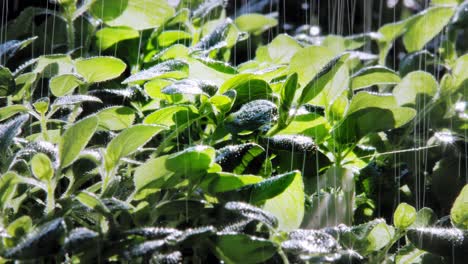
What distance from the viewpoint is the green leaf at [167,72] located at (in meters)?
0.68

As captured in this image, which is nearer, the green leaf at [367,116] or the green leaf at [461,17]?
the green leaf at [367,116]

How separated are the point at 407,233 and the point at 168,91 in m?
0.26

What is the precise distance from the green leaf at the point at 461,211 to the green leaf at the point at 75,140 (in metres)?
0.36

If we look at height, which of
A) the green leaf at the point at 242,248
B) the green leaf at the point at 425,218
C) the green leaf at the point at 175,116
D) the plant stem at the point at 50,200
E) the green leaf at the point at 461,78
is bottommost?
the green leaf at the point at 425,218

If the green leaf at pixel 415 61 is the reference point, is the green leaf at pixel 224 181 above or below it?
above

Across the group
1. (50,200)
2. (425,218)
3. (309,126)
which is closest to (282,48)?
(309,126)

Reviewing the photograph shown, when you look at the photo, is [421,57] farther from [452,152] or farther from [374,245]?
[374,245]

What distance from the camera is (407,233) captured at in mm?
672

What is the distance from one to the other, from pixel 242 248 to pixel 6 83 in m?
0.31

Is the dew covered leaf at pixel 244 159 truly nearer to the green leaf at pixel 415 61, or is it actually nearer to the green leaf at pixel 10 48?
the green leaf at pixel 10 48

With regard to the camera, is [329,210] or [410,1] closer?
[329,210]

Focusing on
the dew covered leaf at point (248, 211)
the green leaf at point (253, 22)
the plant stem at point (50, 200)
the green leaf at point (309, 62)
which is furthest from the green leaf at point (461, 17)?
the plant stem at point (50, 200)

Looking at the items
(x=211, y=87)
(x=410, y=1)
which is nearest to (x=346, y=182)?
(x=211, y=87)

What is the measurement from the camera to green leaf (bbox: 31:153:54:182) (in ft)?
1.90
